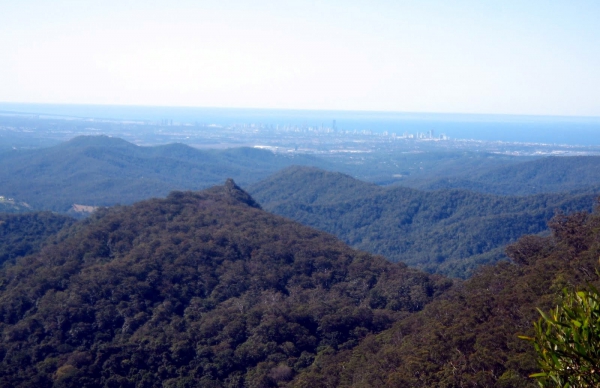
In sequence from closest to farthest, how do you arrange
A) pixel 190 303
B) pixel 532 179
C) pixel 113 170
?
pixel 190 303 < pixel 532 179 < pixel 113 170

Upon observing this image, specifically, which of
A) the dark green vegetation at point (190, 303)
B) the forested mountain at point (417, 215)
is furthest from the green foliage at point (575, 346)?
the forested mountain at point (417, 215)

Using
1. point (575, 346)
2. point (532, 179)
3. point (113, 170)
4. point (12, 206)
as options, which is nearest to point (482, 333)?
point (575, 346)

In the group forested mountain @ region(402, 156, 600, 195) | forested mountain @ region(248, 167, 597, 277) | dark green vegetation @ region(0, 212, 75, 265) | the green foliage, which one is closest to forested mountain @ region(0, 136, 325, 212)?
forested mountain @ region(248, 167, 597, 277)

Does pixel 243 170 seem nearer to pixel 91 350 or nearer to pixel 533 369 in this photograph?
pixel 91 350

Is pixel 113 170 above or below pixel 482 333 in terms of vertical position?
below

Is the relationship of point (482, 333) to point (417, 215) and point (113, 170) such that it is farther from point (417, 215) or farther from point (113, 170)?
point (113, 170)

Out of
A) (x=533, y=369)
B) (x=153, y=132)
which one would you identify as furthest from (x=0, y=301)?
(x=153, y=132)

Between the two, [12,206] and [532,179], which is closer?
[12,206]
